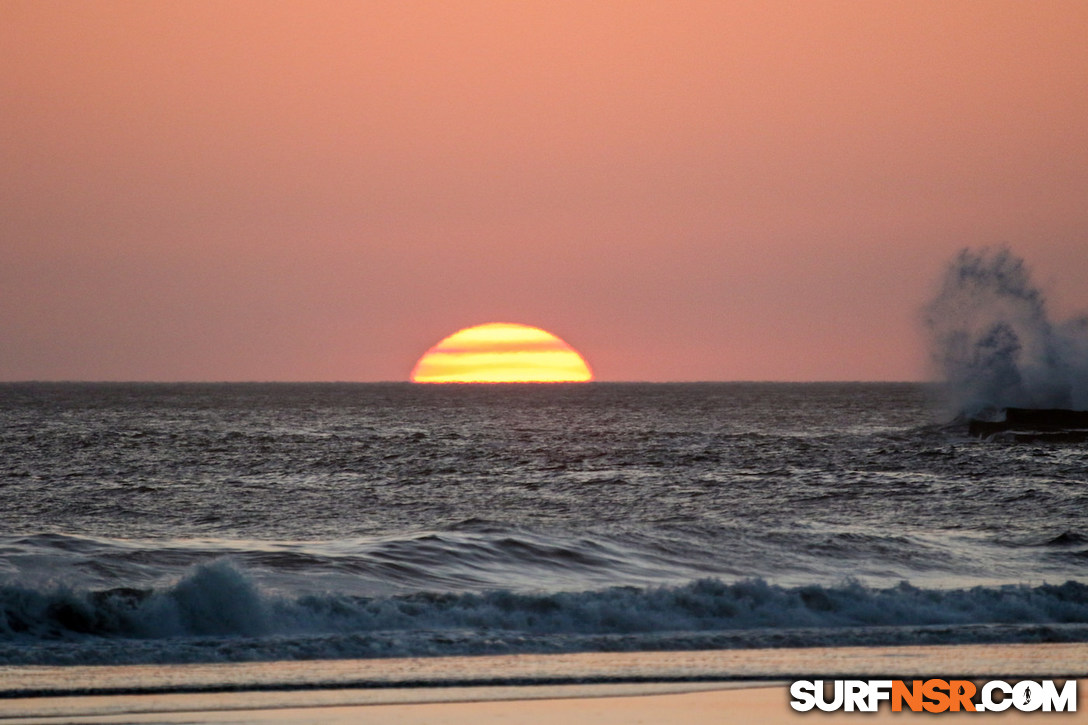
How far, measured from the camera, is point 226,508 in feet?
92.9

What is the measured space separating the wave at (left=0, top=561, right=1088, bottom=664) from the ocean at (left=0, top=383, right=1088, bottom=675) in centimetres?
4

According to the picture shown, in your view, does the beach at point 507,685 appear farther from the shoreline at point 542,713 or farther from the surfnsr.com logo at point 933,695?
the surfnsr.com logo at point 933,695

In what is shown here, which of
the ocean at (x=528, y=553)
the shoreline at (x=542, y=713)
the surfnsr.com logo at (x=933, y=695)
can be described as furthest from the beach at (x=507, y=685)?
the ocean at (x=528, y=553)

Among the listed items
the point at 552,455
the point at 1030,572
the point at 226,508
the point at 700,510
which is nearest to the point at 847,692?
the point at 1030,572

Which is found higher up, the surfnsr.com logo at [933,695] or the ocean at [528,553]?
the surfnsr.com logo at [933,695]

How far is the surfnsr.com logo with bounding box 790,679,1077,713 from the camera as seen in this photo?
1024 centimetres

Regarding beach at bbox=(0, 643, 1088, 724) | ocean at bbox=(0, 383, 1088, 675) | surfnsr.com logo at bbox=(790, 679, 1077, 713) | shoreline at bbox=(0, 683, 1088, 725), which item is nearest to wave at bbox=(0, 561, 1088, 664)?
ocean at bbox=(0, 383, 1088, 675)

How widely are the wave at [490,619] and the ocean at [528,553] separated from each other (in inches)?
1.4

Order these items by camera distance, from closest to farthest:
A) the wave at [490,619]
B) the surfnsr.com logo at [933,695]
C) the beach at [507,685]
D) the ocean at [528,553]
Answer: the beach at [507,685], the surfnsr.com logo at [933,695], the wave at [490,619], the ocean at [528,553]

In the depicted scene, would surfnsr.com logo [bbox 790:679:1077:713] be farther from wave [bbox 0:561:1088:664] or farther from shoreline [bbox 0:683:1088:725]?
wave [bbox 0:561:1088:664]

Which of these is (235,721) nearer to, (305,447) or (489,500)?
(489,500)

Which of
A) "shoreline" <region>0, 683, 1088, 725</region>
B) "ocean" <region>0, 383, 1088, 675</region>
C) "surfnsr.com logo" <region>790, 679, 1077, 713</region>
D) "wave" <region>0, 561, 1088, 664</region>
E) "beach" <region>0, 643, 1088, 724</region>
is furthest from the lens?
"ocean" <region>0, 383, 1088, 675</region>

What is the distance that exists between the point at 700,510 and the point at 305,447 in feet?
92.7

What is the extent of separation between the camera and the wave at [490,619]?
13062 mm
